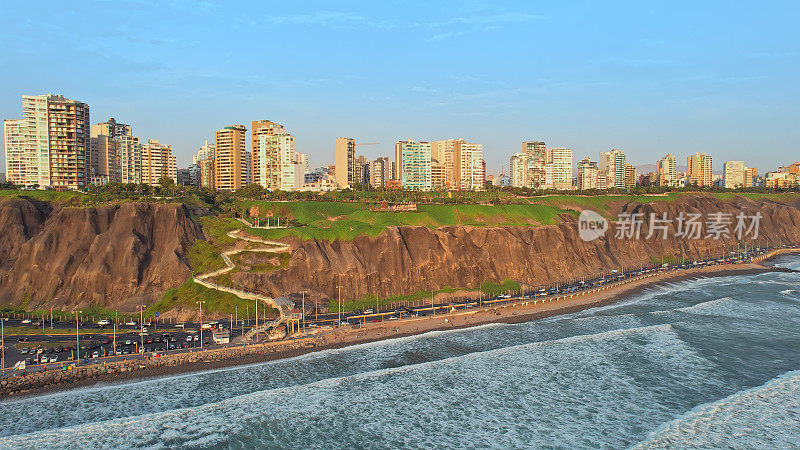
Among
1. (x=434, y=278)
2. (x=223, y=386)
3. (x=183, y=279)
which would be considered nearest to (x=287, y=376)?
(x=223, y=386)

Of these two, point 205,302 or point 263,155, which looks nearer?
point 205,302

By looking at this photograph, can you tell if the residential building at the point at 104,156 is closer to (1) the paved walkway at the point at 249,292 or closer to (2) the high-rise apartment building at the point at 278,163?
(2) the high-rise apartment building at the point at 278,163

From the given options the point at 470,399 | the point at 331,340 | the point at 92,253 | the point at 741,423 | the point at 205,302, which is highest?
the point at 92,253

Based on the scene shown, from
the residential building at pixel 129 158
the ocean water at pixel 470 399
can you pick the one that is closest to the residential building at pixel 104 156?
the residential building at pixel 129 158

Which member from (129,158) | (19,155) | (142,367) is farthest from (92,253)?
(129,158)

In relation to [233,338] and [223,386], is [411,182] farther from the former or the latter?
[223,386]

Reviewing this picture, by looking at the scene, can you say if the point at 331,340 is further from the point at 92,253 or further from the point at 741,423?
the point at 741,423

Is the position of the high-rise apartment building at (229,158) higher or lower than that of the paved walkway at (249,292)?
higher
